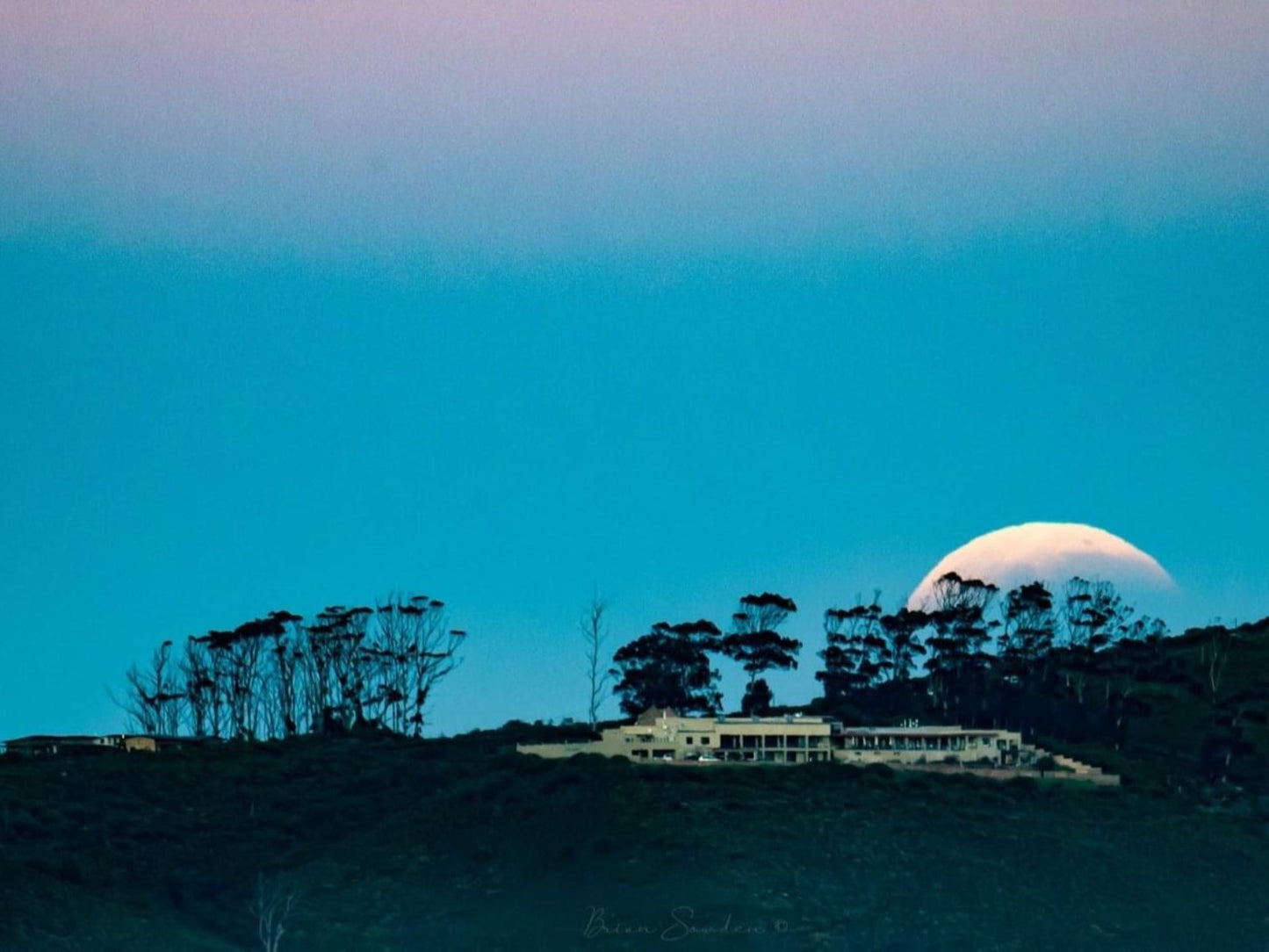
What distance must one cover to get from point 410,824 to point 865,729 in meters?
26.8

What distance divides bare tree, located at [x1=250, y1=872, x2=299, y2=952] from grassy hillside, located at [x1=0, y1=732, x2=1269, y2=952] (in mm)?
563

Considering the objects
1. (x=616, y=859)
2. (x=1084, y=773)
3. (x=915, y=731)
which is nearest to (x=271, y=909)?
(x=616, y=859)

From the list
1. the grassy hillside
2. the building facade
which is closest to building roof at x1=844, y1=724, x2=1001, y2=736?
the building facade

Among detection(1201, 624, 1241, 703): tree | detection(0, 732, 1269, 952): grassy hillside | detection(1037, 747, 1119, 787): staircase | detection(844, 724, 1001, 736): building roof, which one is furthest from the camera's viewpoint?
detection(1201, 624, 1241, 703): tree

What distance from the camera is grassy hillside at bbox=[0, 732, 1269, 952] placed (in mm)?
92875

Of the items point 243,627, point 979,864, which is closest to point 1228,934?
point 979,864

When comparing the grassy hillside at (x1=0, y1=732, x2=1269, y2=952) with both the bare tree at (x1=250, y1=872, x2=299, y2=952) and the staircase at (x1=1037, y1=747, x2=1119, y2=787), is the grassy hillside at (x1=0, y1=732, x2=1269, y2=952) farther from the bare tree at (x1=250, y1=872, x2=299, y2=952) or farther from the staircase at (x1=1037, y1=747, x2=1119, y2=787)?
the staircase at (x1=1037, y1=747, x2=1119, y2=787)

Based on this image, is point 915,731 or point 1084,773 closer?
point 1084,773

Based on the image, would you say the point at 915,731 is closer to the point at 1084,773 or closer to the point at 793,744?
the point at 793,744

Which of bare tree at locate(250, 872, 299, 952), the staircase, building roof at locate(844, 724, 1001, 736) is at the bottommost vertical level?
bare tree at locate(250, 872, 299, 952)

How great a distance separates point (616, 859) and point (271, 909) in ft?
43.5

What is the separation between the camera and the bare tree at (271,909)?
92.7 m

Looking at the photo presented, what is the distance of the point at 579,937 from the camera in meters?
91.4

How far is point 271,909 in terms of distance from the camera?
95562 mm
